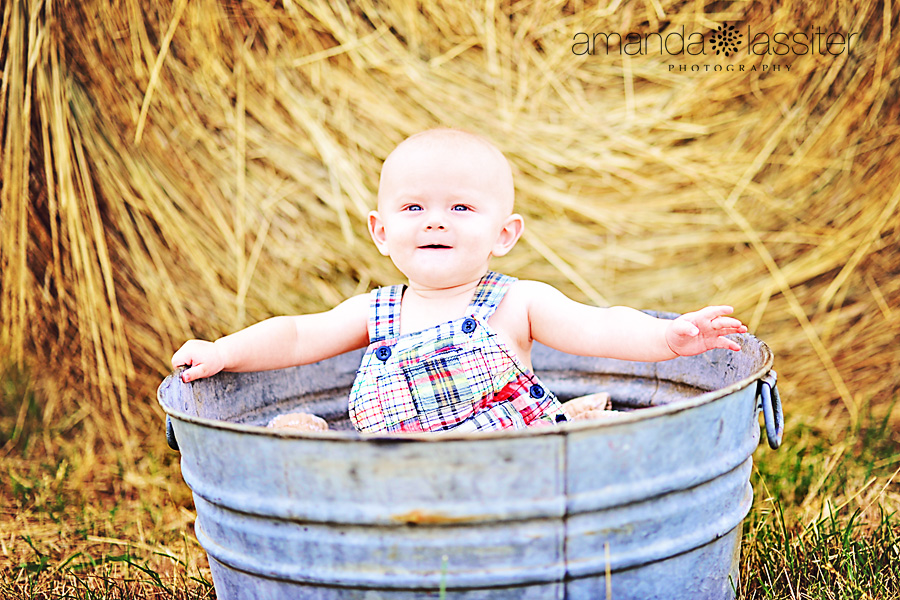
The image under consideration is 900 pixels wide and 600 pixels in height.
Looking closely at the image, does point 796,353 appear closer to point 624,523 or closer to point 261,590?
point 624,523

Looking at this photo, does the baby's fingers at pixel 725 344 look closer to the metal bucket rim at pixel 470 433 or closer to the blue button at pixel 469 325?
the metal bucket rim at pixel 470 433

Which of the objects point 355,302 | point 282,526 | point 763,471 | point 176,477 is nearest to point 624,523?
point 282,526

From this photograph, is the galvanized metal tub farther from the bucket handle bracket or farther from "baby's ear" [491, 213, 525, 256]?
"baby's ear" [491, 213, 525, 256]

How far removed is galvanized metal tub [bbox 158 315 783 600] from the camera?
1.06 m

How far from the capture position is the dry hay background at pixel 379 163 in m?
2.10

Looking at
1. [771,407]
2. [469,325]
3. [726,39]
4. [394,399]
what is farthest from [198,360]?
[726,39]

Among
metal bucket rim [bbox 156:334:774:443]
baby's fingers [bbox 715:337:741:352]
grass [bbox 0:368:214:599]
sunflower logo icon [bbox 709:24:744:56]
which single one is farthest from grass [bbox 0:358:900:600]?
sunflower logo icon [bbox 709:24:744:56]

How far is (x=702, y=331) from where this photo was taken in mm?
1310

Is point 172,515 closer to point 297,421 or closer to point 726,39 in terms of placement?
point 297,421

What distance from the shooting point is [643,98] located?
248 cm

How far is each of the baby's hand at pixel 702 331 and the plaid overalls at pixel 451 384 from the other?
0.27 m

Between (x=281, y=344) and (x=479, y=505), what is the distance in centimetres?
60

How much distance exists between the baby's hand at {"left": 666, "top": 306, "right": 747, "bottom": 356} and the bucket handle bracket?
6 cm

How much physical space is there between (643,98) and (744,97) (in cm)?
25
